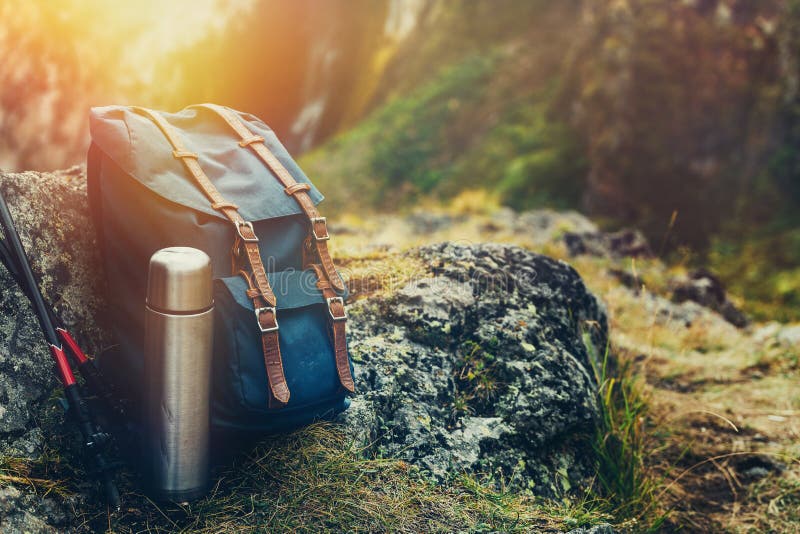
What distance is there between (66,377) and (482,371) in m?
1.79

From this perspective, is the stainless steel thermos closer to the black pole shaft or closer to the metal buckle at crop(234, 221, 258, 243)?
the metal buckle at crop(234, 221, 258, 243)

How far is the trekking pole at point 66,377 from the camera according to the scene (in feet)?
6.98

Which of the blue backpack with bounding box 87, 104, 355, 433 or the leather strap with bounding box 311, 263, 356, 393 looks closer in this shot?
the blue backpack with bounding box 87, 104, 355, 433

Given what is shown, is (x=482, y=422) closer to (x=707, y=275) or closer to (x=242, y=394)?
(x=242, y=394)

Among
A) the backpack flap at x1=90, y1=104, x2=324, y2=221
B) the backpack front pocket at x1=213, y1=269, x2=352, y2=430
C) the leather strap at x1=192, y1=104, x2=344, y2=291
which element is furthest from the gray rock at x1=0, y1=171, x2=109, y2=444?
the leather strap at x1=192, y1=104, x2=344, y2=291

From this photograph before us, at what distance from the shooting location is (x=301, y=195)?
99.4 inches

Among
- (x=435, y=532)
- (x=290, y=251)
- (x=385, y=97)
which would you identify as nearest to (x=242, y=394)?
(x=290, y=251)

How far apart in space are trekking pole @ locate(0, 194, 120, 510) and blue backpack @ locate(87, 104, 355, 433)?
0.25 m

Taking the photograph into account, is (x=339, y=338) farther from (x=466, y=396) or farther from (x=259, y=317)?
(x=466, y=396)

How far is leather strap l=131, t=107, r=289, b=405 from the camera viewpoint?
216 centimetres

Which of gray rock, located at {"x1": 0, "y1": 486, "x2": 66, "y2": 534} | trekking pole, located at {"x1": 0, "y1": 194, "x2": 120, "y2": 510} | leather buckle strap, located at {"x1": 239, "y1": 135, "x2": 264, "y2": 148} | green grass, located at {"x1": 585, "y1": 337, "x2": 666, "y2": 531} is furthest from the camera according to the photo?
green grass, located at {"x1": 585, "y1": 337, "x2": 666, "y2": 531}

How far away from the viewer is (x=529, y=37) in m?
16.8

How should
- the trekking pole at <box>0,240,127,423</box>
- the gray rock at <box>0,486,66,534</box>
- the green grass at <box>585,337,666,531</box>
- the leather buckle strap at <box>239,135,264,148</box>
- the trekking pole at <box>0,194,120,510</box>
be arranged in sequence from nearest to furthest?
1. the gray rock at <box>0,486,66,534</box>
2. the trekking pole at <box>0,194,120,510</box>
3. the trekking pole at <box>0,240,127,423</box>
4. the leather buckle strap at <box>239,135,264,148</box>
5. the green grass at <box>585,337,666,531</box>

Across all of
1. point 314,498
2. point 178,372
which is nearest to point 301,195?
point 178,372
